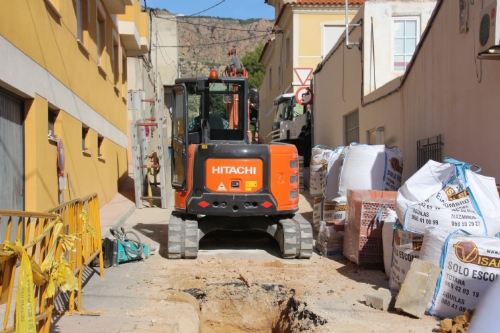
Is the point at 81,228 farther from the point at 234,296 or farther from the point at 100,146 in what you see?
the point at 100,146

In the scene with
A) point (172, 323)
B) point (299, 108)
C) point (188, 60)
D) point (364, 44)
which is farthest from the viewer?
point (188, 60)

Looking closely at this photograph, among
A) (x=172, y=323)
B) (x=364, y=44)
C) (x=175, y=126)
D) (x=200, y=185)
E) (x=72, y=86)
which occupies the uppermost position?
(x=364, y=44)

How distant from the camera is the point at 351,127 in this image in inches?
555

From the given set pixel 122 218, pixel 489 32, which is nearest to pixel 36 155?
pixel 122 218

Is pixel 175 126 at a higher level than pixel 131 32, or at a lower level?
lower

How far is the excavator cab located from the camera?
26.6ft

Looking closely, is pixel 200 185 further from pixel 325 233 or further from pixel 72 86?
pixel 72 86

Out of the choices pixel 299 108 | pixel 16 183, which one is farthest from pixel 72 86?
pixel 299 108

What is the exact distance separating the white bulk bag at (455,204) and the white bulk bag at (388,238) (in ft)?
2.38

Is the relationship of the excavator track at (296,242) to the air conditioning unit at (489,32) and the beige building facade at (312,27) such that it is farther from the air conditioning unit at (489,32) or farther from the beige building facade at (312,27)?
the beige building facade at (312,27)

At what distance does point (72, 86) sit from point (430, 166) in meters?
6.88

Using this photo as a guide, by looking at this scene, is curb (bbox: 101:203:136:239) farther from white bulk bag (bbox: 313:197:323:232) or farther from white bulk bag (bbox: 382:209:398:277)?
white bulk bag (bbox: 382:209:398:277)

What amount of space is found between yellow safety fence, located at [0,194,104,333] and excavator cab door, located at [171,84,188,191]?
2679 mm

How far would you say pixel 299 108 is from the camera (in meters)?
21.5
